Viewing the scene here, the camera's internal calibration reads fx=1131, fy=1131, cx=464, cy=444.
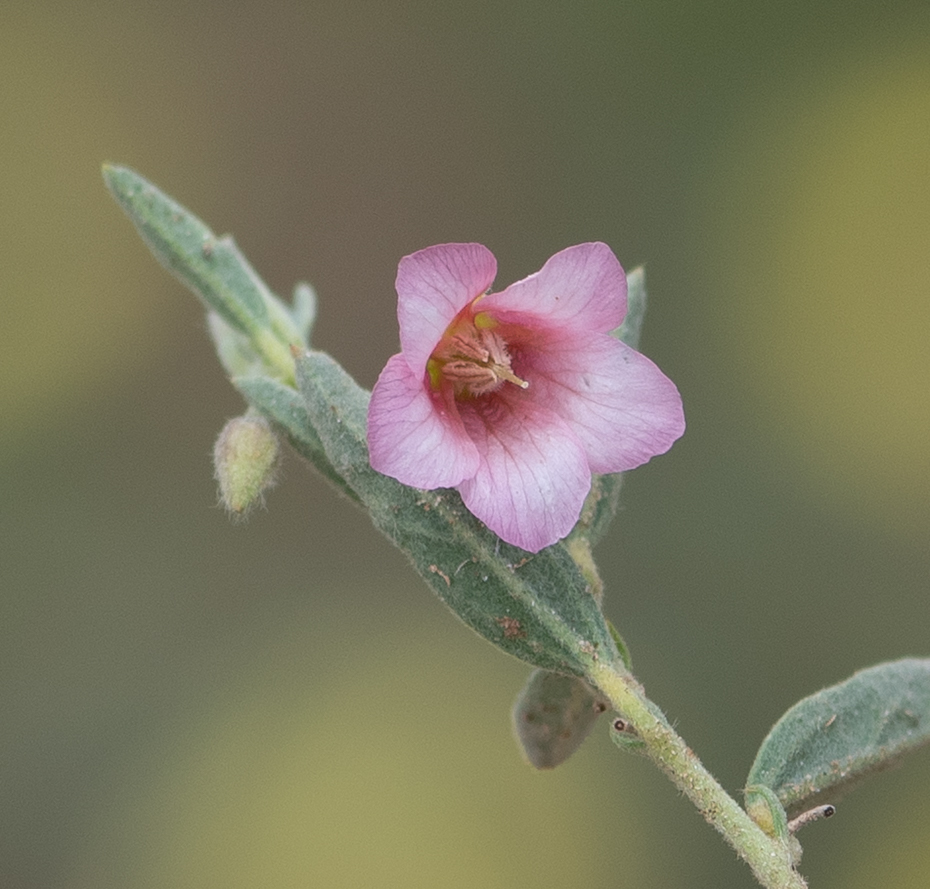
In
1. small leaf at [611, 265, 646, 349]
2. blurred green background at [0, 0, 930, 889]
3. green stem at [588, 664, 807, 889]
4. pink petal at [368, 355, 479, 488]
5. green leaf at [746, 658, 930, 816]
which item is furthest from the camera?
blurred green background at [0, 0, 930, 889]

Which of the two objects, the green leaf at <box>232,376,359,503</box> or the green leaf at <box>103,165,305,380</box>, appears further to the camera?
the green leaf at <box>103,165,305,380</box>

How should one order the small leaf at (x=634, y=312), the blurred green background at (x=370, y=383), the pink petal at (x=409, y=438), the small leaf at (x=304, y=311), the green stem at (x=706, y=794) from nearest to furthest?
1. the green stem at (x=706, y=794)
2. the pink petal at (x=409, y=438)
3. the small leaf at (x=634, y=312)
4. the small leaf at (x=304, y=311)
5. the blurred green background at (x=370, y=383)

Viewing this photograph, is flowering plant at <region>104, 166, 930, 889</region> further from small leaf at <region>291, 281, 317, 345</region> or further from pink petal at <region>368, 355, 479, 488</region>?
small leaf at <region>291, 281, 317, 345</region>

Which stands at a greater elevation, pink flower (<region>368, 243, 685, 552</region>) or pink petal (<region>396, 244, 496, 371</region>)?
pink petal (<region>396, 244, 496, 371</region>)

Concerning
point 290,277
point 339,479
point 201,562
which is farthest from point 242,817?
point 339,479

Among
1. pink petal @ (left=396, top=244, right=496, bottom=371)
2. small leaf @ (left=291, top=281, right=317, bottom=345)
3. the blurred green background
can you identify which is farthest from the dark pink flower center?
the blurred green background

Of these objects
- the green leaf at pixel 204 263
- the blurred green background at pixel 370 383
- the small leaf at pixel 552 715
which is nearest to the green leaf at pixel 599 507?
the small leaf at pixel 552 715

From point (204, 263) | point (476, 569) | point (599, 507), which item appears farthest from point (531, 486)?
point (204, 263)

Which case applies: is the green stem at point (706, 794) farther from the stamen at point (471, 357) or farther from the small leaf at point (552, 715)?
the stamen at point (471, 357)

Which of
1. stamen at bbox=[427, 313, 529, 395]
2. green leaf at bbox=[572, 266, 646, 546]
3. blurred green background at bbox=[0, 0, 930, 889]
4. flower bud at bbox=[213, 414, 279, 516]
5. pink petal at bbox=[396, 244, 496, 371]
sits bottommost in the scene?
blurred green background at bbox=[0, 0, 930, 889]
